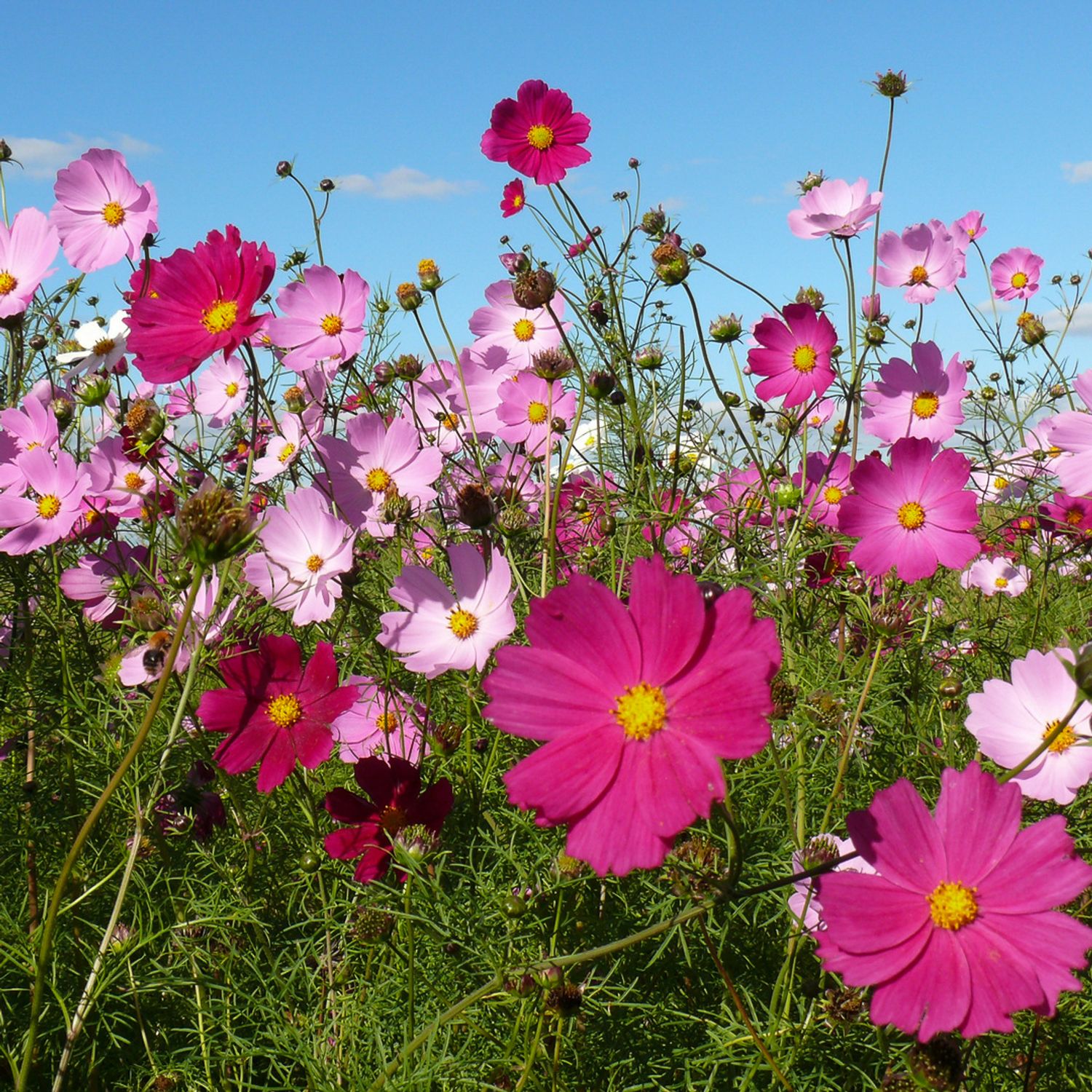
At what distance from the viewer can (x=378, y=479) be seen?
124cm

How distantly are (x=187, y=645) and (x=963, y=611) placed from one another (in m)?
1.63

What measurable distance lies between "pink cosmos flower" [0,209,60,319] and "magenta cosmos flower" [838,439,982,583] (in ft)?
3.73

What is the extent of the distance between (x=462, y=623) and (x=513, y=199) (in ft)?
3.54

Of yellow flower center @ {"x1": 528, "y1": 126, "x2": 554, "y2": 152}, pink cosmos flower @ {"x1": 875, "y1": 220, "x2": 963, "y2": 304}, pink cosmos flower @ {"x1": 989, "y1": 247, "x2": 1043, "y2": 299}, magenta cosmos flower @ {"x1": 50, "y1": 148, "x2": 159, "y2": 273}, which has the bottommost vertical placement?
magenta cosmos flower @ {"x1": 50, "y1": 148, "x2": 159, "y2": 273}

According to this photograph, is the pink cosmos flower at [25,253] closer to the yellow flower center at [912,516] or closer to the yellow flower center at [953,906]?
the yellow flower center at [912,516]

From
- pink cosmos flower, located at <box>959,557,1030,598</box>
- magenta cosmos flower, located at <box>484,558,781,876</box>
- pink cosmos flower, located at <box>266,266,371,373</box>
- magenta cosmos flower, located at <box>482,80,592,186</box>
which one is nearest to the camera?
magenta cosmos flower, located at <box>484,558,781,876</box>

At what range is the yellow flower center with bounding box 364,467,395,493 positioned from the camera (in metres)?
1.24

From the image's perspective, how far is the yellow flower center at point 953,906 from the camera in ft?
1.87

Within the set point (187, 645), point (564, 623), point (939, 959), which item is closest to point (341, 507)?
point (187, 645)

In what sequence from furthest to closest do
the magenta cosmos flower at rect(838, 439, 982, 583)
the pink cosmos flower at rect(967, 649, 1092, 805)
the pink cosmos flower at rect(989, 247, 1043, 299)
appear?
the pink cosmos flower at rect(989, 247, 1043, 299) → the magenta cosmos flower at rect(838, 439, 982, 583) → the pink cosmos flower at rect(967, 649, 1092, 805)

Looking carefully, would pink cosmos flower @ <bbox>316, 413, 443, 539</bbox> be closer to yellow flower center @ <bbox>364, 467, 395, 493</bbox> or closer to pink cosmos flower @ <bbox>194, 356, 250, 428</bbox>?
yellow flower center @ <bbox>364, 467, 395, 493</bbox>

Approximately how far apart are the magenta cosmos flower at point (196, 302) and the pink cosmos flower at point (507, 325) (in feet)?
2.06

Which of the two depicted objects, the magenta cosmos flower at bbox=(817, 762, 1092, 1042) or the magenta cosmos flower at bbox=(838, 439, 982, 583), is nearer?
the magenta cosmos flower at bbox=(817, 762, 1092, 1042)

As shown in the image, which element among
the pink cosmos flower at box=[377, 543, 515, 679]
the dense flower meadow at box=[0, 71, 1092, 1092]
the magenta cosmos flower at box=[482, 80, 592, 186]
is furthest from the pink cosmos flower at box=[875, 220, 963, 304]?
the pink cosmos flower at box=[377, 543, 515, 679]
